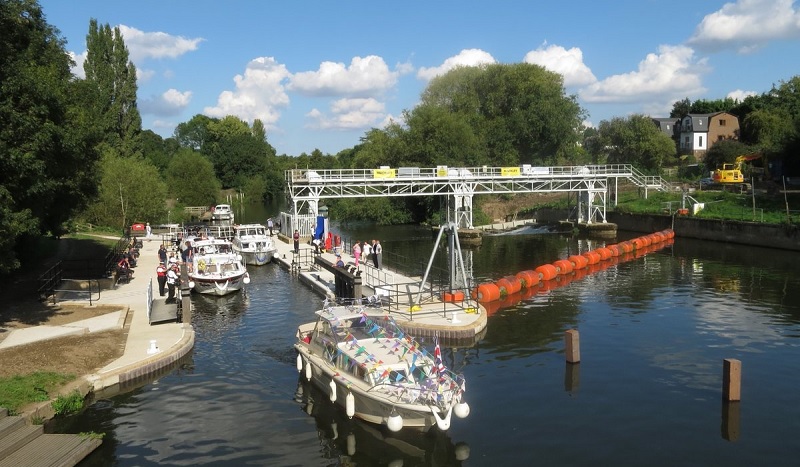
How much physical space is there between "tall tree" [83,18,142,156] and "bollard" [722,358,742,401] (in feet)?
221

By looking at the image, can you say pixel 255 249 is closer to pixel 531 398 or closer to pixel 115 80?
pixel 531 398

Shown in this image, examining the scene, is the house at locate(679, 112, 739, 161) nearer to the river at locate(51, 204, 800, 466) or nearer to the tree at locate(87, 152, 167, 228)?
the river at locate(51, 204, 800, 466)

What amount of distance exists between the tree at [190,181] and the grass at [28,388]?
285 feet

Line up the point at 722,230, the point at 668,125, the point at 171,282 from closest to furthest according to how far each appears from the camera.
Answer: the point at 171,282 → the point at 722,230 → the point at 668,125

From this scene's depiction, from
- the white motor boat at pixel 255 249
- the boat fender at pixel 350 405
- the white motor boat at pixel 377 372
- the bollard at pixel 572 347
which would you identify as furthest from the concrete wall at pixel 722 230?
the boat fender at pixel 350 405

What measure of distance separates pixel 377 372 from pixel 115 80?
2758 inches

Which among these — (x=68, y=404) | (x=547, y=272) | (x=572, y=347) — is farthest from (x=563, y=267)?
(x=68, y=404)

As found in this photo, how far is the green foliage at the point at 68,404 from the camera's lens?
17.0 m

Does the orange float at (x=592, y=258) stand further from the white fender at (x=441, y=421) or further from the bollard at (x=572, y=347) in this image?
the white fender at (x=441, y=421)

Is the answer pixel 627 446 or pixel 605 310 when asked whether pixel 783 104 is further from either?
pixel 627 446

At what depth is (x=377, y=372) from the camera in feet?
53.2

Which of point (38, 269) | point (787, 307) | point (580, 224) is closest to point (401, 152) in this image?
point (580, 224)

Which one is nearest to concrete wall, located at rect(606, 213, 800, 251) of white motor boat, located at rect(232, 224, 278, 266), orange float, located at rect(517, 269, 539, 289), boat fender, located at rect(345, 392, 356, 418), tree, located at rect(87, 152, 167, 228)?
orange float, located at rect(517, 269, 539, 289)

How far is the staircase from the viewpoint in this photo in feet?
45.6
